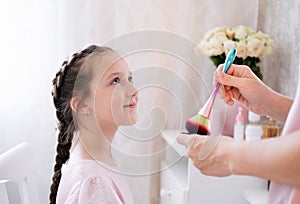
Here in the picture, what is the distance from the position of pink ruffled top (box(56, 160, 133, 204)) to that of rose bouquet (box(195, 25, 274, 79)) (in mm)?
755

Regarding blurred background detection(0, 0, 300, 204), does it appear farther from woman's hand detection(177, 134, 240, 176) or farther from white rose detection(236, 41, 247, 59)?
woman's hand detection(177, 134, 240, 176)

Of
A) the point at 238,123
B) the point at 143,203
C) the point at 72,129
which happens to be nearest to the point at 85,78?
the point at 72,129

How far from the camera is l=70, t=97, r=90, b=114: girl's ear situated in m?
1.07

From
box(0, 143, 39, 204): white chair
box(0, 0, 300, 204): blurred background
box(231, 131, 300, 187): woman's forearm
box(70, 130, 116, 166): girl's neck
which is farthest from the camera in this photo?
box(0, 0, 300, 204): blurred background

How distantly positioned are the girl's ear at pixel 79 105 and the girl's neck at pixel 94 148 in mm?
53

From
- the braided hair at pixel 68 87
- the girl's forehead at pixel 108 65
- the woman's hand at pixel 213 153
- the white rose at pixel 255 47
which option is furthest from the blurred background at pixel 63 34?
the woman's hand at pixel 213 153

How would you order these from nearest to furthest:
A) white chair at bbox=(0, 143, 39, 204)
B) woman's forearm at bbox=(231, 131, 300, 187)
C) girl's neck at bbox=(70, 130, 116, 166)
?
woman's forearm at bbox=(231, 131, 300, 187), girl's neck at bbox=(70, 130, 116, 166), white chair at bbox=(0, 143, 39, 204)

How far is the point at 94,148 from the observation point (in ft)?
3.61

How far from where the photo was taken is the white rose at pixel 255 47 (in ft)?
5.55

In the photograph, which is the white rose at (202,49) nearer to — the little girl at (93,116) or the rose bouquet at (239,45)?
the rose bouquet at (239,45)

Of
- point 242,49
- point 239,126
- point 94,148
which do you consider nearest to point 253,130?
point 239,126

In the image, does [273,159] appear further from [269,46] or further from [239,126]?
[269,46]

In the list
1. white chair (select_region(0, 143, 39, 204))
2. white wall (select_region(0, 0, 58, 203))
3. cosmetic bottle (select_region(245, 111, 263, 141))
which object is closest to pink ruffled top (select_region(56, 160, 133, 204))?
white chair (select_region(0, 143, 39, 204))

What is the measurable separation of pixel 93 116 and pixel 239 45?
2.58ft
